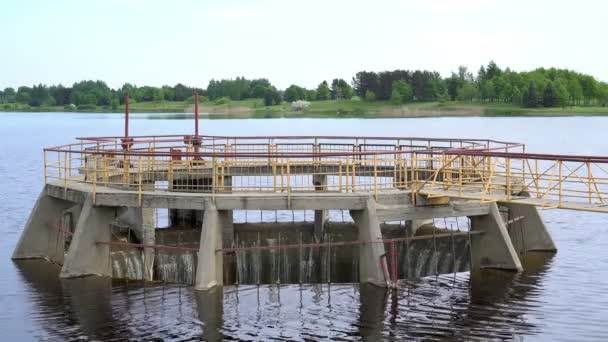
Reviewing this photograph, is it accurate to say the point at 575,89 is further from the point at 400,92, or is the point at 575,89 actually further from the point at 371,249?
the point at 371,249

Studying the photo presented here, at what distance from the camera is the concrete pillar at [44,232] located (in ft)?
94.1

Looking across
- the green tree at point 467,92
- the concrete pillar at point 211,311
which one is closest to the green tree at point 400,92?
the green tree at point 467,92

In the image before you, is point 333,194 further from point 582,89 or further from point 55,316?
point 582,89

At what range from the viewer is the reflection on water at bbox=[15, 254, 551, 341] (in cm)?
2125

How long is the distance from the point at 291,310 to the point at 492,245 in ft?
24.9

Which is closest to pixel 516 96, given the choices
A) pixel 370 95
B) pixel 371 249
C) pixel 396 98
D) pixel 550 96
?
pixel 550 96

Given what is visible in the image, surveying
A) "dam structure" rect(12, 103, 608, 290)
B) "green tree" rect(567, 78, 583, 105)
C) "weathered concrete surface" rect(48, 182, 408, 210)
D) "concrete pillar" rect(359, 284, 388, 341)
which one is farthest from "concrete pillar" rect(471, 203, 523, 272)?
"green tree" rect(567, 78, 583, 105)

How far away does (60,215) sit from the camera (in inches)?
1148

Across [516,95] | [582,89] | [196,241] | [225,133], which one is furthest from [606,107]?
[196,241]

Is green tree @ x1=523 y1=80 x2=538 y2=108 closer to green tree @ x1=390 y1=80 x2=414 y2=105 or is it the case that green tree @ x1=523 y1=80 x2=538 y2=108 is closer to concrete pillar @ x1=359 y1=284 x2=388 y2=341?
green tree @ x1=390 y1=80 x2=414 y2=105

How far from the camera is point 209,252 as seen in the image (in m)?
24.0

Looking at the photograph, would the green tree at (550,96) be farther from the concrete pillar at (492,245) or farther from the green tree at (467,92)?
the concrete pillar at (492,245)

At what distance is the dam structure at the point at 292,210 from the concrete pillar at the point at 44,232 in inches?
1.4

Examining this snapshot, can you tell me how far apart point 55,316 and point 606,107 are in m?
186
